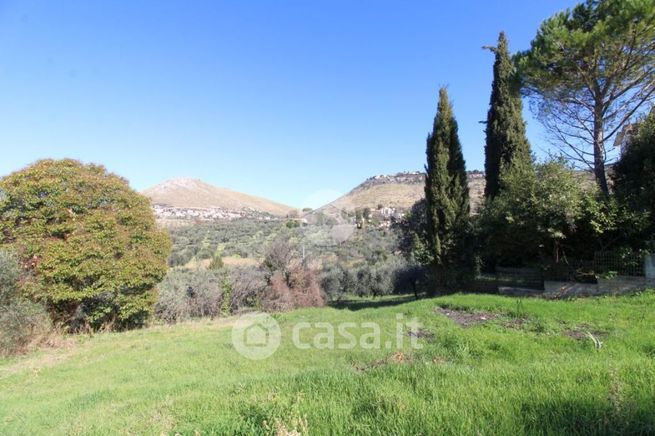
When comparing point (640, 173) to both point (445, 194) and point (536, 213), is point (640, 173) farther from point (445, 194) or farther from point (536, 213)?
point (445, 194)

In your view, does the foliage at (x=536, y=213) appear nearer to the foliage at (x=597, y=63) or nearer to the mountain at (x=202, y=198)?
the foliage at (x=597, y=63)

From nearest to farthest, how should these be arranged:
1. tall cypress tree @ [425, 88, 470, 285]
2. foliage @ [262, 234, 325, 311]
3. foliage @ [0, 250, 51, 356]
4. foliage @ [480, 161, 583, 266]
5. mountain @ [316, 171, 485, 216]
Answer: foliage @ [0, 250, 51, 356], foliage @ [480, 161, 583, 266], tall cypress tree @ [425, 88, 470, 285], foliage @ [262, 234, 325, 311], mountain @ [316, 171, 485, 216]

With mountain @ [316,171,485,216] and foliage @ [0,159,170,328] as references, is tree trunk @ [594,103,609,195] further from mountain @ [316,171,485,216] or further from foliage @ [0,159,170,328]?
mountain @ [316,171,485,216]

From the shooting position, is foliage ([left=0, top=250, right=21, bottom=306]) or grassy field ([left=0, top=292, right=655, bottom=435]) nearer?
grassy field ([left=0, top=292, right=655, bottom=435])

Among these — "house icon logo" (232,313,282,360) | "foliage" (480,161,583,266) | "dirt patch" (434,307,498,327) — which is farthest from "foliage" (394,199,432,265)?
"house icon logo" (232,313,282,360)

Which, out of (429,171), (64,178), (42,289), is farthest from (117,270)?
(429,171)

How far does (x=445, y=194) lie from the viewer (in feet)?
50.8

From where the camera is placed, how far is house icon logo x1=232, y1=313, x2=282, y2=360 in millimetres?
8172

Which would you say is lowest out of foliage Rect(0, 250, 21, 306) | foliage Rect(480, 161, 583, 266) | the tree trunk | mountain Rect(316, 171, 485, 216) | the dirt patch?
the dirt patch

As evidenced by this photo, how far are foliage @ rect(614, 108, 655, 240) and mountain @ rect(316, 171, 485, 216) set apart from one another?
3491cm

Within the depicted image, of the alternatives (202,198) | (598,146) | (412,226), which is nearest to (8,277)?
(412,226)

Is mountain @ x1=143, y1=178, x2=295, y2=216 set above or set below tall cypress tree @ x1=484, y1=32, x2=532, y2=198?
above

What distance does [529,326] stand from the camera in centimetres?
715

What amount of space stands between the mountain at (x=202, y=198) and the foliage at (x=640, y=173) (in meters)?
52.6
